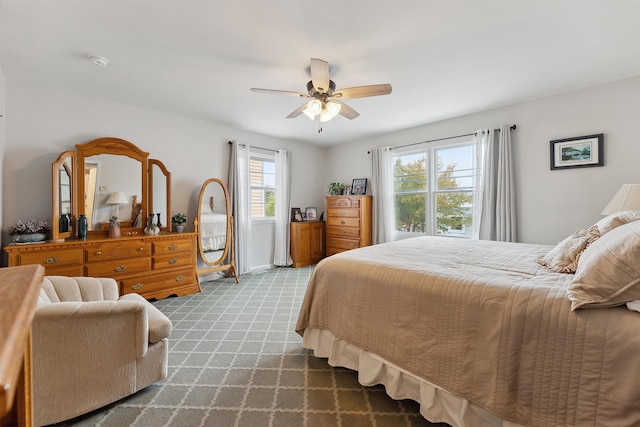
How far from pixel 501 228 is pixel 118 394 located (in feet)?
13.6

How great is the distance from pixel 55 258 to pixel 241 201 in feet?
7.66

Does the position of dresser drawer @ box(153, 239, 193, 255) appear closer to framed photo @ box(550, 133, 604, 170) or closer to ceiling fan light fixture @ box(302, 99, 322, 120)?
ceiling fan light fixture @ box(302, 99, 322, 120)

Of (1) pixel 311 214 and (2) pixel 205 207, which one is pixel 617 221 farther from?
(1) pixel 311 214

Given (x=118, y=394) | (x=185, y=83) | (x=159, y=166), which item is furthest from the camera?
(x=159, y=166)

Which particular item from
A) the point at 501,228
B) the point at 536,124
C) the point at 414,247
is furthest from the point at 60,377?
the point at 536,124

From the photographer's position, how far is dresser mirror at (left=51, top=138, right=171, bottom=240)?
299cm

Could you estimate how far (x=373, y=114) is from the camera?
12.6ft

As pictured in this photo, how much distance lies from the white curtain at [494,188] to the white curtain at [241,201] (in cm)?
348

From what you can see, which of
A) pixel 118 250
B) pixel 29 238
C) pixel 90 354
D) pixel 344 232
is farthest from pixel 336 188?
pixel 90 354

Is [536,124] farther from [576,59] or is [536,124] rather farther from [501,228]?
[501,228]

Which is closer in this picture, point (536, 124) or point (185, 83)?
point (185, 83)

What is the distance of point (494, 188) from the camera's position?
3.65 m

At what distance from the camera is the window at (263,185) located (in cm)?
485

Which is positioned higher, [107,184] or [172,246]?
[107,184]
